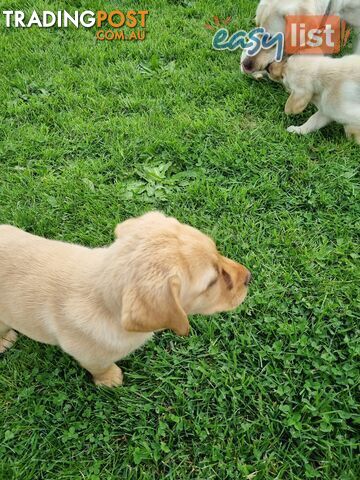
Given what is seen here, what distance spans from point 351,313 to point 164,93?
307 cm

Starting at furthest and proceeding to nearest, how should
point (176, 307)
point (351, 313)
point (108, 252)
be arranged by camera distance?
point (351, 313)
point (108, 252)
point (176, 307)

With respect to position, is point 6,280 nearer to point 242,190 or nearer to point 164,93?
point 242,190

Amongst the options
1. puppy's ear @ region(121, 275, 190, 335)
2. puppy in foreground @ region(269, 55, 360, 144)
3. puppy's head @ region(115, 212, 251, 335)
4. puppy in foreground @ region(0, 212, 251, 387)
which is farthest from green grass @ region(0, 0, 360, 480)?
puppy's ear @ region(121, 275, 190, 335)

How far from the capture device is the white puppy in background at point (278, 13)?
178 inches

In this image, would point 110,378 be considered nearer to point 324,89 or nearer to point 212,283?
point 212,283

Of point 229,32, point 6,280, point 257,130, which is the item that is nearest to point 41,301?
point 6,280

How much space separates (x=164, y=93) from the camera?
479 cm

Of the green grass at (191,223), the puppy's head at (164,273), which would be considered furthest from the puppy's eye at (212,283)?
the green grass at (191,223)

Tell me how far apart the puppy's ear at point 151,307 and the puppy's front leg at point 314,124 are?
2.88 meters

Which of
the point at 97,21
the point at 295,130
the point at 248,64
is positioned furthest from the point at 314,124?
the point at 97,21

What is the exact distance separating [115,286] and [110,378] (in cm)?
107

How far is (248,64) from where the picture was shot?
4.65 m

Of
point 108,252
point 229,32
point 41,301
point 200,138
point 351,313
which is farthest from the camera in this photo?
point 229,32

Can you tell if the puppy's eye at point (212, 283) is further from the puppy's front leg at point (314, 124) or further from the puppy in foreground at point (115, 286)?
the puppy's front leg at point (314, 124)
